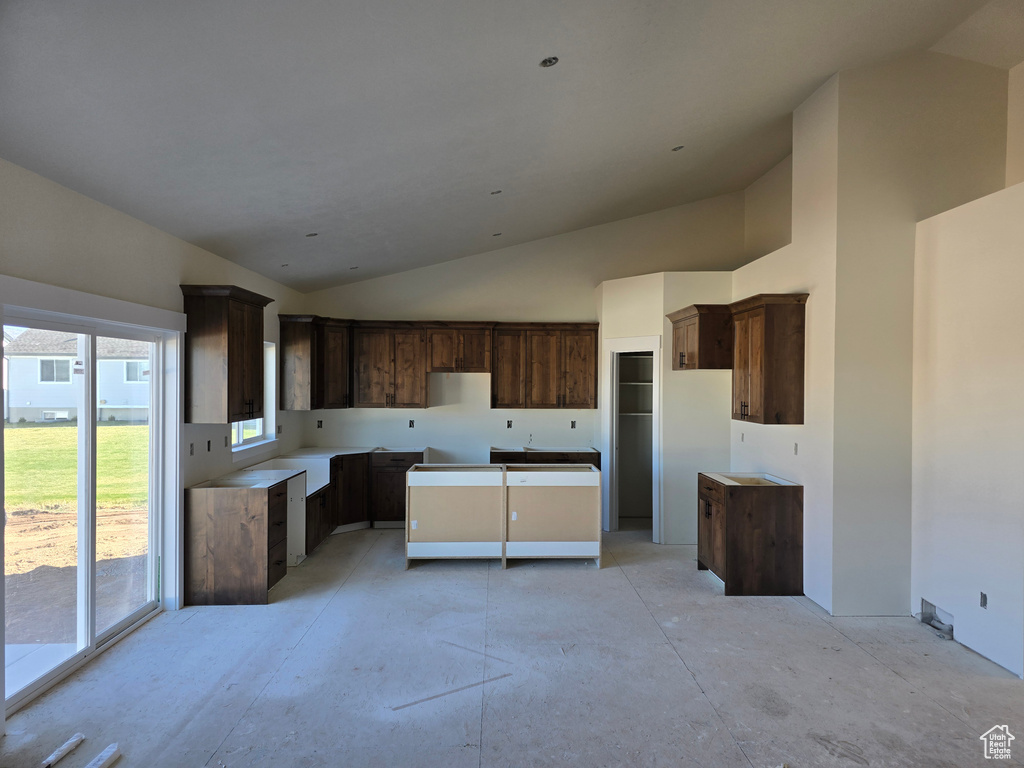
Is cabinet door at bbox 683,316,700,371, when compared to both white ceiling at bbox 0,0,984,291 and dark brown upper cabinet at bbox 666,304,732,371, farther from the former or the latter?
white ceiling at bbox 0,0,984,291

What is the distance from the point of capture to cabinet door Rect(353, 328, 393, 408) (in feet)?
23.3

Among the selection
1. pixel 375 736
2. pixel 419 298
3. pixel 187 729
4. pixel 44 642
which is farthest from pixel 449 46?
pixel 419 298

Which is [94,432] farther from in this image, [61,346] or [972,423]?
[972,423]

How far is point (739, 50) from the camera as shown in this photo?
11.4 feet

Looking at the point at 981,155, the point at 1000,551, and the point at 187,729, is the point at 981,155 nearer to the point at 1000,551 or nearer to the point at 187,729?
the point at 1000,551

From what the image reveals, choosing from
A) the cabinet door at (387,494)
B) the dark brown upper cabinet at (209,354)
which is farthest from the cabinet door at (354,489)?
the dark brown upper cabinet at (209,354)

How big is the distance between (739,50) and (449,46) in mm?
1936

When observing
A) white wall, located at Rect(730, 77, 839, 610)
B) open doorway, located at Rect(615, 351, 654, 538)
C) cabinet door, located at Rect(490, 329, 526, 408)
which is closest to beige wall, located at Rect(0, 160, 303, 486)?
cabinet door, located at Rect(490, 329, 526, 408)

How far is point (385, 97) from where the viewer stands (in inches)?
115

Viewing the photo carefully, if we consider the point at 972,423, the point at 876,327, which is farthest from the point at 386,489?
the point at 972,423

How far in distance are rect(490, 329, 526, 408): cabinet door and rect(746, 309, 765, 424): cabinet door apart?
10.0 feet

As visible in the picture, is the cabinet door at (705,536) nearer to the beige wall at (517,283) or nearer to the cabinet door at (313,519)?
the beige wall at (517,283)

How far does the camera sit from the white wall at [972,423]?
11.2 ft

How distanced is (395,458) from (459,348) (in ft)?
5.17
